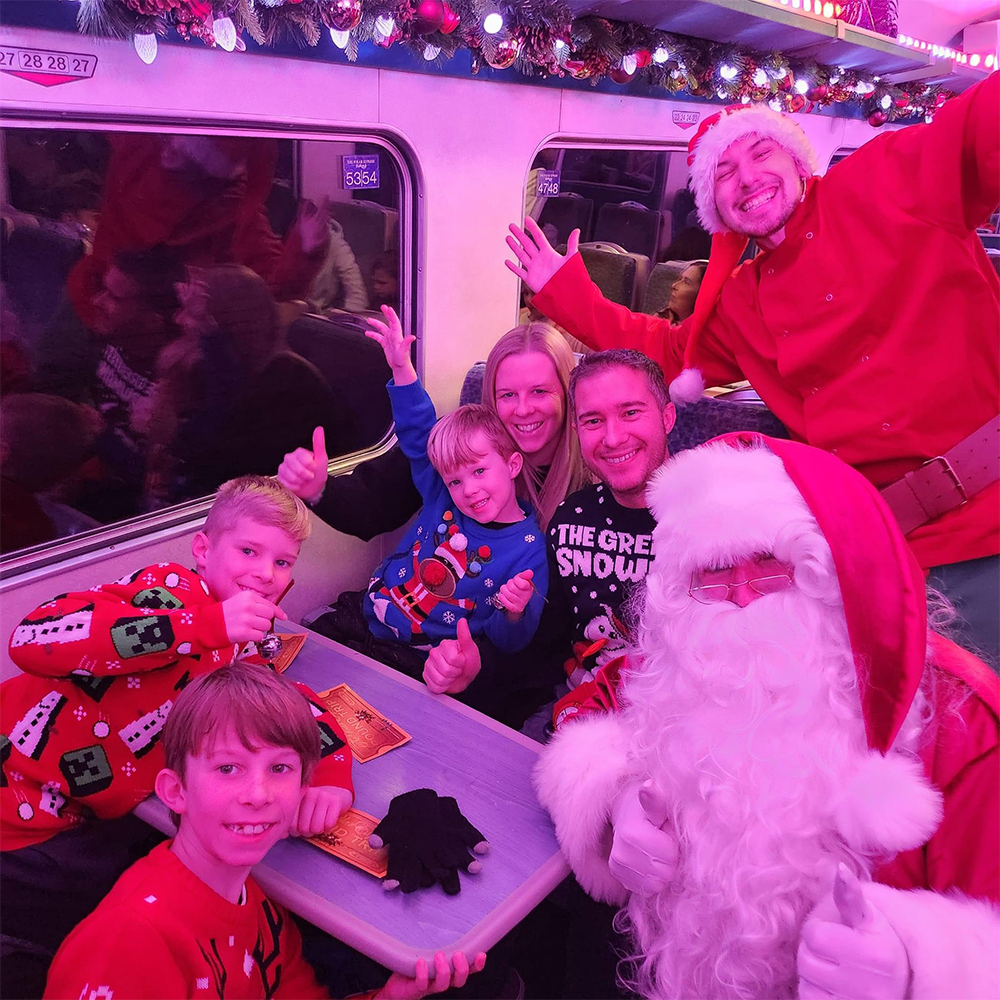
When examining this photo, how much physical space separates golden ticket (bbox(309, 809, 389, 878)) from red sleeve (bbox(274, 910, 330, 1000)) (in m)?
0.21

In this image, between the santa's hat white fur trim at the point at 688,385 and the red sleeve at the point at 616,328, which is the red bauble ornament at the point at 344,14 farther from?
the santa's hat white fur trim at the point at 688,385

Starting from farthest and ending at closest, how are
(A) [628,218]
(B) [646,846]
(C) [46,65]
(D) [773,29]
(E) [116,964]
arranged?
(A) [628,218] → (D) [773,29] → (C) [46,65] → (B) [646,846] → (E) [116,964]

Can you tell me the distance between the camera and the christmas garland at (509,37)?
1.84 metres

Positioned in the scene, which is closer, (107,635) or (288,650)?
(107,635)

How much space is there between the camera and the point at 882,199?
195 centimetres

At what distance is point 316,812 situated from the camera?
1.51 meters

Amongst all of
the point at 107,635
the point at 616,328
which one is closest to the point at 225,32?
the point at 616,328

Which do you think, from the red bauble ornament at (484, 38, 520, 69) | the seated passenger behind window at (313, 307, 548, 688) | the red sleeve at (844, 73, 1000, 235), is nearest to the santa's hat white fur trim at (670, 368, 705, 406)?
the seated passenger behind window at (313, 307, 548, 688)

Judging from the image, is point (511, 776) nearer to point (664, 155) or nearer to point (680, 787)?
point (680, 787)

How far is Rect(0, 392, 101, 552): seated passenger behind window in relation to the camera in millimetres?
2072

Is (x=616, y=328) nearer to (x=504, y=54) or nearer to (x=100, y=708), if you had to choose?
(x=504, y=54)

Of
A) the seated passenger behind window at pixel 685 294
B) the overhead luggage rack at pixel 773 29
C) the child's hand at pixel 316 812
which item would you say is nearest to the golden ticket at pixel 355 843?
the child's hand at pixel 316 812

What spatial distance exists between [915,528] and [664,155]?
2.86 m

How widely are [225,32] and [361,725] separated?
1668 mm
